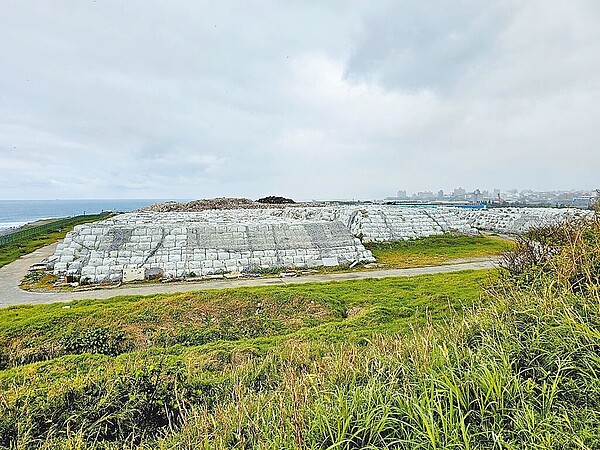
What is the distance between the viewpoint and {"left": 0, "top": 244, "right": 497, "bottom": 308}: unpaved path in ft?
31.3

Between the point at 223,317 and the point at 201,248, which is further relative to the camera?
the point at 201,248

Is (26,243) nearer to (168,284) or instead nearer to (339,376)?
(168,284)

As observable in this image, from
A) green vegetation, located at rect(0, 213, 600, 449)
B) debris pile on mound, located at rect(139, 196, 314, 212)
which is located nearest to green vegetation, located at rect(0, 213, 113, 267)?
debris pile on mound, located at rect(139, 196, 314, 212)

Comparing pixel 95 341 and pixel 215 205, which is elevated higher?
pixel 215 205

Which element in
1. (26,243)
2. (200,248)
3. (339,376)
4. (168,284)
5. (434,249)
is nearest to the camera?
(339,376)

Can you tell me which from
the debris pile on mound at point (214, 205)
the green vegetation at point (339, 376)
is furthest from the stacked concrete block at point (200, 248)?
the debris pile on mound at point (214, 205)

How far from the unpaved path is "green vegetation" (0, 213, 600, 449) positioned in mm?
2415

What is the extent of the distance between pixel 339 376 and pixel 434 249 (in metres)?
12.8

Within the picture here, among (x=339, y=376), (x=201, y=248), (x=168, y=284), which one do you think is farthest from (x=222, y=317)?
Result: (x=201, y=248)

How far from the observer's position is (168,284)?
10.8 m

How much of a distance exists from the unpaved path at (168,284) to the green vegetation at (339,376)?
2415 millimetres

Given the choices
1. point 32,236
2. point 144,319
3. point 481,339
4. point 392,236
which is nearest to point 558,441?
point 481,339

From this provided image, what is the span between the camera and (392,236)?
1612 cm

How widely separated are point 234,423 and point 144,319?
15.9 ft
